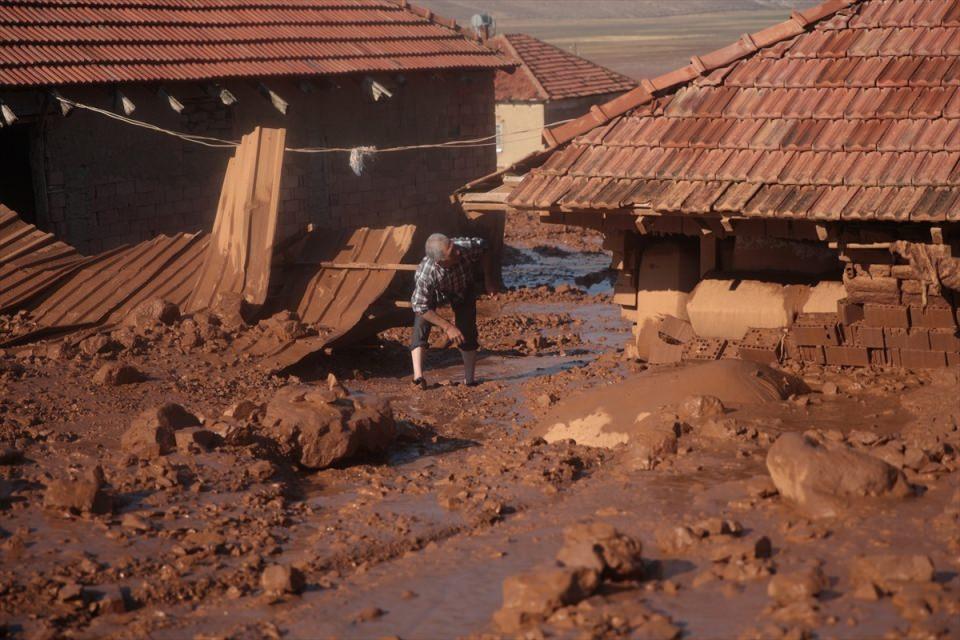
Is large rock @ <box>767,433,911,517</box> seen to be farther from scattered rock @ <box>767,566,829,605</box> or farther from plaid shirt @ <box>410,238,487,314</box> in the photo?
plaid shirt @ <box>410,238,487,314</box>

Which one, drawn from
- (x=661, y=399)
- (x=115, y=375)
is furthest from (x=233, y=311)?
(x=661, y=399)

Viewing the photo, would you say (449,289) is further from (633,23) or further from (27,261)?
(633,23)

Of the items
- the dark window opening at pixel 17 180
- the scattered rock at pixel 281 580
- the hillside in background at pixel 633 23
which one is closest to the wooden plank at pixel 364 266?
the dark window opening at pixel 17 180

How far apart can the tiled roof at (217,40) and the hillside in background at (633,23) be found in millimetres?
41390

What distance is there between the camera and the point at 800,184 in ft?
34.4

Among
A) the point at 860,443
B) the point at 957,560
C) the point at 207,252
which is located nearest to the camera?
the point at 957,560

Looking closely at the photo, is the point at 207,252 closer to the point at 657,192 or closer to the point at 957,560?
the point at 657,192

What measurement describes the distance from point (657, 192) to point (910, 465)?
3.74 m

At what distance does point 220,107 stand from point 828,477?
37.2 ft

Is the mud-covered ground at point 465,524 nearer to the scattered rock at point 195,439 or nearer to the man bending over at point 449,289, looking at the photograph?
the scattered rock at point 195,439

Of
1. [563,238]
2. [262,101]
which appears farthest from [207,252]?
[563,238]

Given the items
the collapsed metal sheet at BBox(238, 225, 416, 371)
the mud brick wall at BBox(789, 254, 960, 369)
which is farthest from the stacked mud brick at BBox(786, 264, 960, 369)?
the collapsed metal sheet at BBox(238, 225, 416, 371)

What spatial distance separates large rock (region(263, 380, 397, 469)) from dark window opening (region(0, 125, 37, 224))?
22.6 feet

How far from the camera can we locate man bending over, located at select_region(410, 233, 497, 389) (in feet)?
38.4
